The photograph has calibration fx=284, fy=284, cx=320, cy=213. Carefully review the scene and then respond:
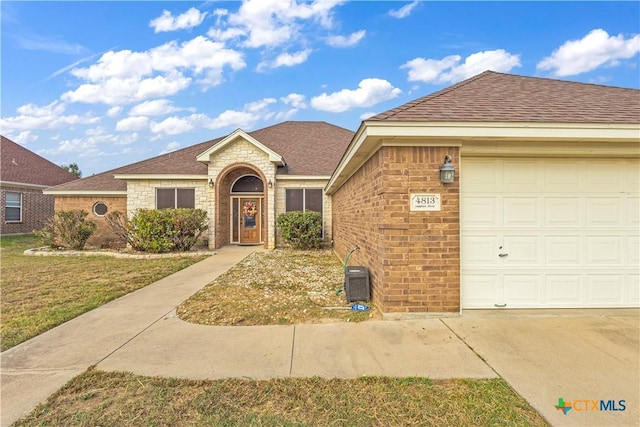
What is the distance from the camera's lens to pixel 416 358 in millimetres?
2984

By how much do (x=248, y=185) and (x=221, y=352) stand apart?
1148 centimetres

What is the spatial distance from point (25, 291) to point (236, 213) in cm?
859

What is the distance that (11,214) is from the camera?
16.5 metres

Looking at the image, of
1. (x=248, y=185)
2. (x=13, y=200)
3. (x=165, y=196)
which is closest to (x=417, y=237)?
(x=248, y=185)

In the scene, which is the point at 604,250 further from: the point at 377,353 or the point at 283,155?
the point at 283,155

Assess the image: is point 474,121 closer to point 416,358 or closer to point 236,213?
point 416,358

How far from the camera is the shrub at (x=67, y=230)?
1146cm

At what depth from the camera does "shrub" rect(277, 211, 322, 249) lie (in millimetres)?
11781

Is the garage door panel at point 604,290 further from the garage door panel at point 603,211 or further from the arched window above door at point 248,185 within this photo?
the arched window above door at point 248,185

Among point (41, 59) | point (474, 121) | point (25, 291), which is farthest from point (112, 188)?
point (474, 121)

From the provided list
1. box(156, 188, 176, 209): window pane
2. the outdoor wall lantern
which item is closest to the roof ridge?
the outdoor wall lantern

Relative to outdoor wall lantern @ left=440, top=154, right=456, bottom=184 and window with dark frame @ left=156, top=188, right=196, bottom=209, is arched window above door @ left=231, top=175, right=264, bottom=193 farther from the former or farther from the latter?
outdoor wall lantern @ left=440, top=154, right=456, bottom=184


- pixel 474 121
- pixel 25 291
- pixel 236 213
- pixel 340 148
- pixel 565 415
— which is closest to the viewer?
pixel 565 415

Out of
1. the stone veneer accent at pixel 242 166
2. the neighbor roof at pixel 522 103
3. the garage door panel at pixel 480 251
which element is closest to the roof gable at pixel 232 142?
the stone veneer accent at pixel 242 166
